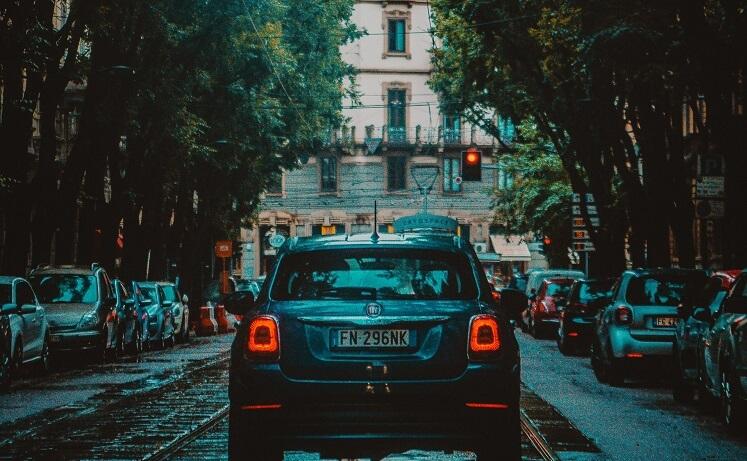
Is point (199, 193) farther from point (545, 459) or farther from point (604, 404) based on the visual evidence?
point (545, 459)

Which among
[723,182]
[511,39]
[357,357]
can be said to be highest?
[511,39]

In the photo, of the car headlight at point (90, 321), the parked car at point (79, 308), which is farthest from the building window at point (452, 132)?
the car headlight at point (90, 321)

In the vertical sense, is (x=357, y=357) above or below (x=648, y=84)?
below

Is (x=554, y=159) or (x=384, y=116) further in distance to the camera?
(x=384, y=116)

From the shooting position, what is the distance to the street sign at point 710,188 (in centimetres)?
2580

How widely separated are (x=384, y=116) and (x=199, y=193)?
33124 millimetres

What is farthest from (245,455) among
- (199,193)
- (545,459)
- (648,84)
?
(199,193)

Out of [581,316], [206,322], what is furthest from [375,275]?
[206,322]

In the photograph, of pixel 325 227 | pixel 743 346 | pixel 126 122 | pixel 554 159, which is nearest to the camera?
pixel 743 346

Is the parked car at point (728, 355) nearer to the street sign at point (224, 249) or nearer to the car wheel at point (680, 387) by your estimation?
the car wheel at point (680, 387)

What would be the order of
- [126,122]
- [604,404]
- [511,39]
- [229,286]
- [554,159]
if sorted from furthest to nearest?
[229,286] → [554,159] → [511,39] → [126,122] → [604,404]

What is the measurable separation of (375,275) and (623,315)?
10666mm

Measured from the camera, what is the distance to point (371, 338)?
913 centimetres

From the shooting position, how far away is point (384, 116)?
263ft
